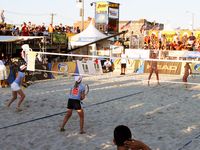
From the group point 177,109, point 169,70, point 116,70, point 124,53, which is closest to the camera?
point 177,109

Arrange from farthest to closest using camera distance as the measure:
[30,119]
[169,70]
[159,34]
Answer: [159,34]
[169,70]
[30,119]

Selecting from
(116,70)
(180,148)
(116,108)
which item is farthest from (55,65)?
(180,148)

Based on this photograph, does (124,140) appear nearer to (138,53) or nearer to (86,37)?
(138,53)

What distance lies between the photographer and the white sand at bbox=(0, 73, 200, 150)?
6.84 m

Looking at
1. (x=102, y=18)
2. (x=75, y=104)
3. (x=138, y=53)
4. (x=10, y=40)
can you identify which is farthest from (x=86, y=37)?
(x=75, y=104)

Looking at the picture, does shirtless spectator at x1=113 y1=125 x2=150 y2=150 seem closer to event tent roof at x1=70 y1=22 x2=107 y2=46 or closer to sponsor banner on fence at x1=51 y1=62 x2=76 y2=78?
sponsor banner on fence at x1=51 y1=62 x2=76 y2=78

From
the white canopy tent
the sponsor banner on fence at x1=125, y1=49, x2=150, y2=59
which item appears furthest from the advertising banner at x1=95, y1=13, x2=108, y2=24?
the white canopy tent

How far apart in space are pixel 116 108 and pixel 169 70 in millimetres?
12227

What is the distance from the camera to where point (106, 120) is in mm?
8789

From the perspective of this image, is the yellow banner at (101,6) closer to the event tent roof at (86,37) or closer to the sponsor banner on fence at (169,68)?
the event tent roof at (86,37)

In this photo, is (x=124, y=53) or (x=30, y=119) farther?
(x=124, y=53)

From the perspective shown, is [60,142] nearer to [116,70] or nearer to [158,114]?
[158,114]

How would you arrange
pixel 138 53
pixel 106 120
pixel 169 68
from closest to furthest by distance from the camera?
1. pixel 106 120
2. pixel 169 68
3. pixel 138 53

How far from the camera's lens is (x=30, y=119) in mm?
8766
